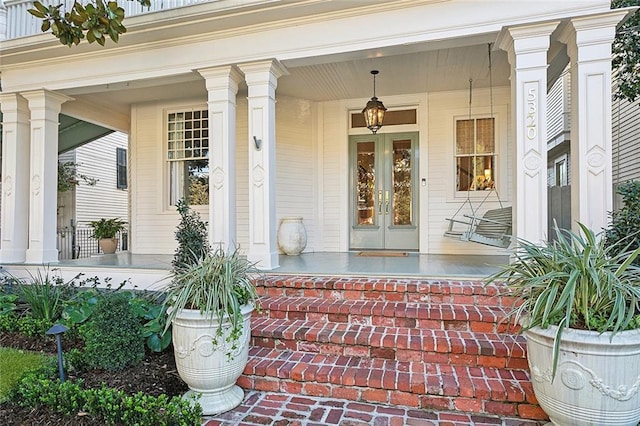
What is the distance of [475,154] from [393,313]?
12.7ft

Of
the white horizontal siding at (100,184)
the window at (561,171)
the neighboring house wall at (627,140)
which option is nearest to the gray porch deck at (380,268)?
A: the neighboring house wall at (627,140)

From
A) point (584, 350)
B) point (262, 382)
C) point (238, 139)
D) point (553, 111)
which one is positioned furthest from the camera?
point (553, 111)

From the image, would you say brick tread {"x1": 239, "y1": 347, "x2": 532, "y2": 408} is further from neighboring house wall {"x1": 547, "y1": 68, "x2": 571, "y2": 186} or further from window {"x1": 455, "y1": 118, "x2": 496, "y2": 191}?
neighboring house wall {"x1": 547, "y1": 68, "x2": 571, "y2": 186}

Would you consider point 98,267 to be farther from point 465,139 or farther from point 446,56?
point 465,139

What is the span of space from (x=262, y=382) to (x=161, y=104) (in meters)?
5.81

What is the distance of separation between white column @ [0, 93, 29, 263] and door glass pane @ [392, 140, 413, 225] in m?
5.78

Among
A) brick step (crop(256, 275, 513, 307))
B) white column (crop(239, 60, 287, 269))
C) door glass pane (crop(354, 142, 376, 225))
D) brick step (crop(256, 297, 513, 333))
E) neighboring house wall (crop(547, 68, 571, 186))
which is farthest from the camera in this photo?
neighboring house wall (crop(547, 68, 571, 186))

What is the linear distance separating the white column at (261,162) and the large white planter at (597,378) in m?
2.98

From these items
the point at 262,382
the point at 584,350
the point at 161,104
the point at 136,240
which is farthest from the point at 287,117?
the point at 584,350

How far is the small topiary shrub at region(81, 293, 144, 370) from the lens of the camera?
279 cm

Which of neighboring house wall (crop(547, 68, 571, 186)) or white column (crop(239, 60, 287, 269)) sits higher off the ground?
neighboring house wall (crop(547, 68, 571, 186))

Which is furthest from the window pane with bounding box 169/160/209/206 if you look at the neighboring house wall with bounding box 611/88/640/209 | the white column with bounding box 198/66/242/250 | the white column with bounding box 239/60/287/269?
the neighboring house wall with bounding box 611/88/640/209

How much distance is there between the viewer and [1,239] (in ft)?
17.5

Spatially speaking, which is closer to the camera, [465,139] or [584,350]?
[584,350]
